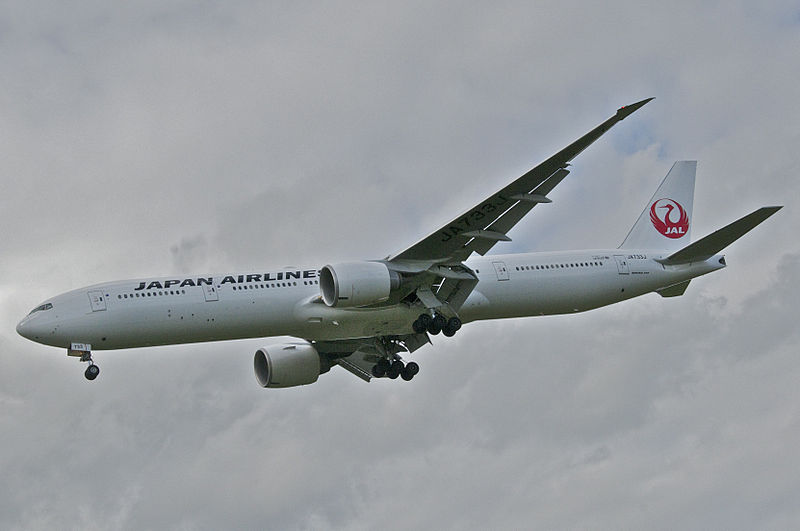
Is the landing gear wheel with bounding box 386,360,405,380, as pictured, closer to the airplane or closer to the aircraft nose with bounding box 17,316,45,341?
the airplane

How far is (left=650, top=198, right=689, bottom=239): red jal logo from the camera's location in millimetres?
47750

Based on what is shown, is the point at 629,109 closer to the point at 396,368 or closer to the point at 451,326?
the point at 451,326

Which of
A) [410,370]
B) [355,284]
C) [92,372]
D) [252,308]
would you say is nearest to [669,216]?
[410,370]

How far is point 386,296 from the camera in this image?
119 feet

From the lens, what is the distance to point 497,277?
41312 millimetres

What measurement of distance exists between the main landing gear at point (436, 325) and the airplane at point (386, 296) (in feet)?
0.15

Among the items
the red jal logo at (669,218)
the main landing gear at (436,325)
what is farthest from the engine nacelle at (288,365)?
the red jal logo at (669,218)

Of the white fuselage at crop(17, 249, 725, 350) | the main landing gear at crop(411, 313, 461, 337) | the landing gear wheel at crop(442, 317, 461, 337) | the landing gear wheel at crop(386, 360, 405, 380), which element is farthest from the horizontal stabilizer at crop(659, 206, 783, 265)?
the landing gear wheel at crop(386, 360, 405, 380)

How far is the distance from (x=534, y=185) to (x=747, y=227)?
9.63 meters

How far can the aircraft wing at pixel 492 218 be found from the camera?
33844 mm

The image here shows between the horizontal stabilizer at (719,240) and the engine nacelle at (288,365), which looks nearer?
the horizontal stabilizer at (719,240)

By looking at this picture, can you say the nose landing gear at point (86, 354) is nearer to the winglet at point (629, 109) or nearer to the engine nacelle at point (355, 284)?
the engine nacelle at point (355, 284)

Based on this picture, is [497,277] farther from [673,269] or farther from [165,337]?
[165,337]

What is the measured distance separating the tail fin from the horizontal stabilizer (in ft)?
7.79
